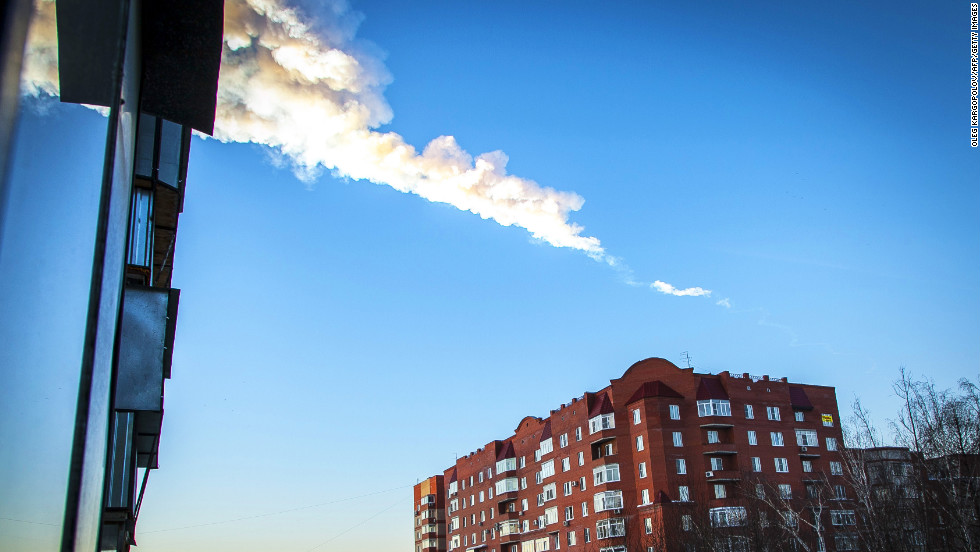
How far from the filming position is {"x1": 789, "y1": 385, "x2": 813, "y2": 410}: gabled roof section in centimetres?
5991

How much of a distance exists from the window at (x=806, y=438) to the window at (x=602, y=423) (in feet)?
46.3

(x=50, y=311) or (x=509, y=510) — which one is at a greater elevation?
(x=509, y=510)

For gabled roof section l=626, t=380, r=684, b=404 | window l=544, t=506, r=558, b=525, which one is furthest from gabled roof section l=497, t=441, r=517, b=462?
gabled roof section l=626, t=380, r=684, b=404

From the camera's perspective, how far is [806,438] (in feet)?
193

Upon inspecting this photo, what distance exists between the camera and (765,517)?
157ft

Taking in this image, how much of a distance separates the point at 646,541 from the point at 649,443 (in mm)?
7062

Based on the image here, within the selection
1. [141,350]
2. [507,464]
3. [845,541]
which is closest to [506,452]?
[507,464]

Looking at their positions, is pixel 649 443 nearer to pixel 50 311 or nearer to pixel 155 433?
pixel 155 433

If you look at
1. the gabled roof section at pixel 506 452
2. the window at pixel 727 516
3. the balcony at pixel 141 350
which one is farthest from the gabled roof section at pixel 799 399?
the balcony at pixel 141 350

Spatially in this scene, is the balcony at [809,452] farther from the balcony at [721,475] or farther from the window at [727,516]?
the window at [727,516]

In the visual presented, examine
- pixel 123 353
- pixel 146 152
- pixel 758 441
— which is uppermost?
pixel 758 441

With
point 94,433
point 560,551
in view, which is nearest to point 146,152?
point 94,433

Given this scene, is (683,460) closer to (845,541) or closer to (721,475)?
(721,475)

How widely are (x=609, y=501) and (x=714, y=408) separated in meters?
10.5
